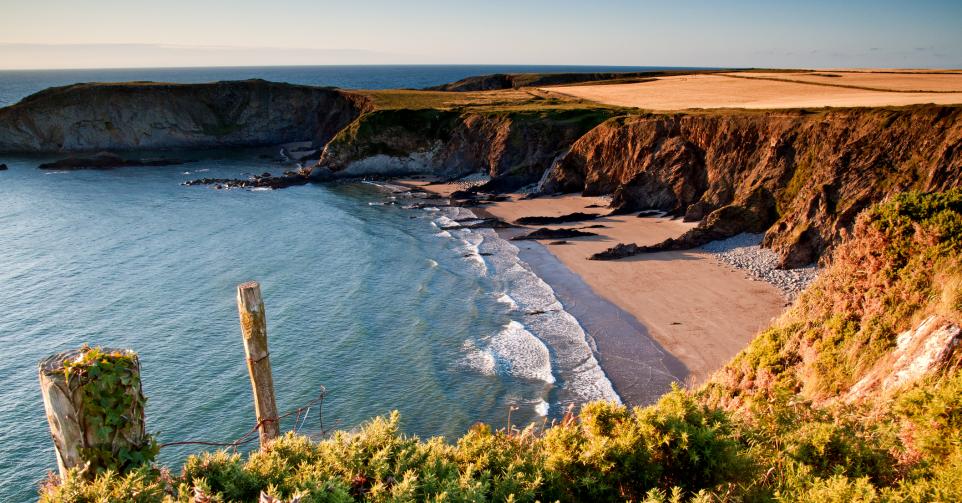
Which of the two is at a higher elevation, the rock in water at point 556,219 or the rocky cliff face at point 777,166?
the rocky cliff face at point 777,166

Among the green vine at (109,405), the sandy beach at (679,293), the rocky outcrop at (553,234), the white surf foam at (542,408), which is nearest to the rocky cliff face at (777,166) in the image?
the sandy beach at (679,293)

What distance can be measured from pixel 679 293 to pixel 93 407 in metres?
30.4

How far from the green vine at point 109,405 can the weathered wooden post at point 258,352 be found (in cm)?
185

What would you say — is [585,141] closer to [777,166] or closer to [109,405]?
[777,166]

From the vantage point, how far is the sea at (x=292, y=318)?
21.4 m

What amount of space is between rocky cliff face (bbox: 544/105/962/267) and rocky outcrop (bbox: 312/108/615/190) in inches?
307

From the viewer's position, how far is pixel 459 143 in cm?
6994

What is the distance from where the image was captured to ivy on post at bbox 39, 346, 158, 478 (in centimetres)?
496

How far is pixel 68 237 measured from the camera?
1725 inches

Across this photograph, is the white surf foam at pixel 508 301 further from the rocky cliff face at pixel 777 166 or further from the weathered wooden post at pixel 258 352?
the weathered wooden post at pixel 258 352

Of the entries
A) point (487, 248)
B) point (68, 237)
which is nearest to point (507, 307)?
point (487, 248)

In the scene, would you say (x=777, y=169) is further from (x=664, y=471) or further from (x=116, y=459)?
(x=116, y=459)

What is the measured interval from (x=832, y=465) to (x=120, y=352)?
809cm

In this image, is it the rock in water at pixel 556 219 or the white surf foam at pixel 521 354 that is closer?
the white surf foam at pixel 521 354
